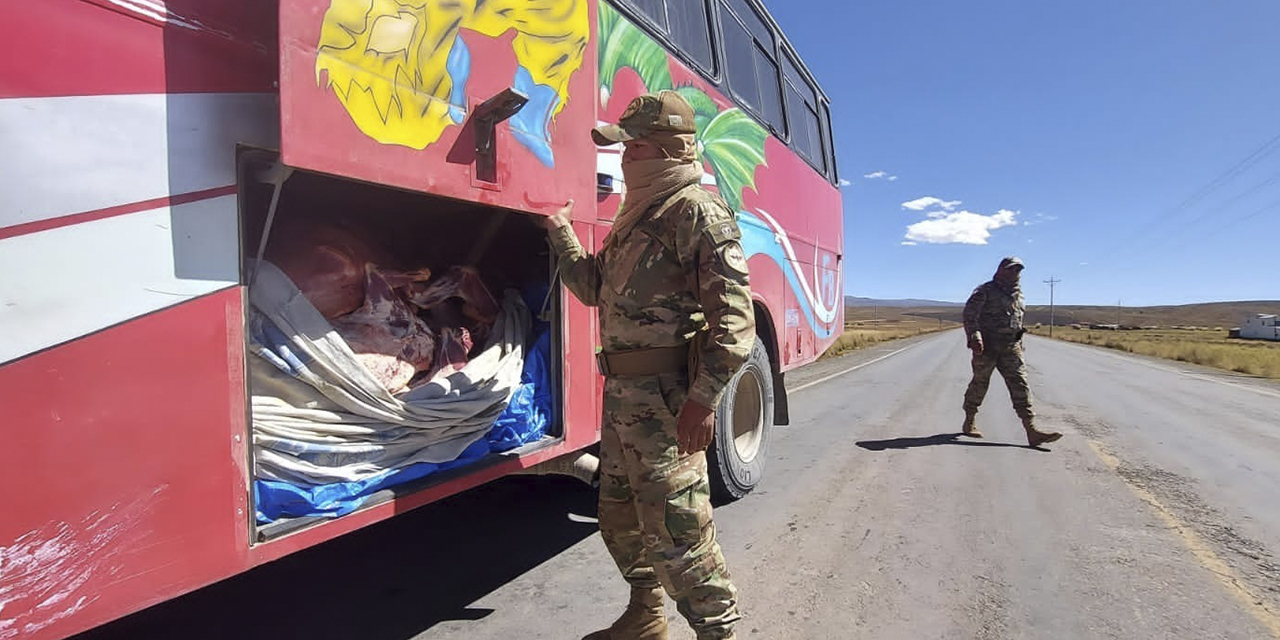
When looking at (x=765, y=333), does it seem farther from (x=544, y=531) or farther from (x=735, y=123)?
(x=544, y=531)

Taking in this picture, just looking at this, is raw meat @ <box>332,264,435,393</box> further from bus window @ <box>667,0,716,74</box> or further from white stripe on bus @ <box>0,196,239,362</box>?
bus window @ <box>667,0,716,74</box>

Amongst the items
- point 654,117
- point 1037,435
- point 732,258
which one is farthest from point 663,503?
point 1037,435

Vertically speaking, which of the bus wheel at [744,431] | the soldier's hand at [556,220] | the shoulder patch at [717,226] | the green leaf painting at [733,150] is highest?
the green leaf painting at [733,150]

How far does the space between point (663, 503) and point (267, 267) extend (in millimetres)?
1489

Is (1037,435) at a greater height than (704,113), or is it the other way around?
(704,113)

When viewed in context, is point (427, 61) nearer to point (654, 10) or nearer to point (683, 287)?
point (683, 287)

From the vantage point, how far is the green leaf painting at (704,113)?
10.3ft

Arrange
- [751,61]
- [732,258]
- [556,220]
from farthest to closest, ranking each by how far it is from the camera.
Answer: [751,61] < [556,220] < [732,258]

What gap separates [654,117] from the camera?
2312mm

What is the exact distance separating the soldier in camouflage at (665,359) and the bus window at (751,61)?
2.71m

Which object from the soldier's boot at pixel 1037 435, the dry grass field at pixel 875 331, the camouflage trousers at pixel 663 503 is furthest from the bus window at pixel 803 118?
the dry grass field at pixel 875 331

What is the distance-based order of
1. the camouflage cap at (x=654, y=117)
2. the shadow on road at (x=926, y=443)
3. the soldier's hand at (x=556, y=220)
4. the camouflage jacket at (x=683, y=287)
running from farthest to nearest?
the shadow on road at (x=926, y=443) < the soldier's hand at (x=556, y=220) < the camouflage cap at (x=654, y=117) < the camouflage jacket at (x=683, y=287)

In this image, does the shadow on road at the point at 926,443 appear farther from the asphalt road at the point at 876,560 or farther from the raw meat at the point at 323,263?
the raw meat at the point at 323,263

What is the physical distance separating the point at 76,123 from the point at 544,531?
3.10 m
